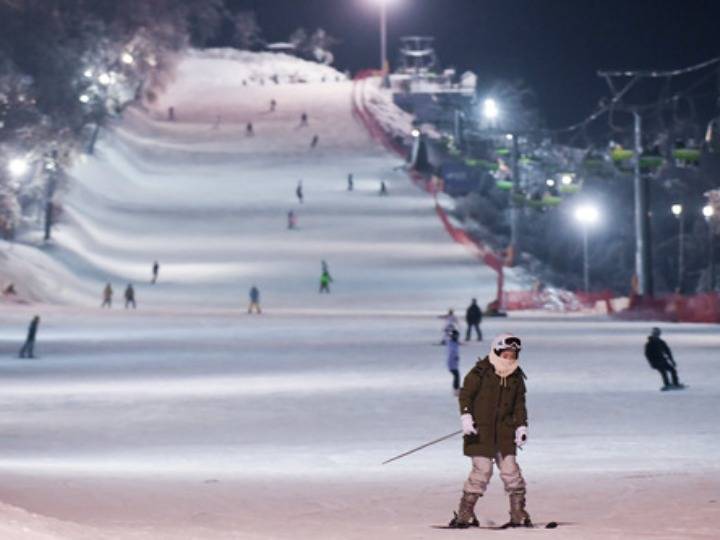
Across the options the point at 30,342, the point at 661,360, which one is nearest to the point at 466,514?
the point at 661,360

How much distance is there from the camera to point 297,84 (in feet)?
446

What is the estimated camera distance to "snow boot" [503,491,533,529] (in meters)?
12.7

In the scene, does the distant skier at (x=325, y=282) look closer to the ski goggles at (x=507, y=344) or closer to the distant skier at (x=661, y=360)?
the distant skier at (x=661, y=360)

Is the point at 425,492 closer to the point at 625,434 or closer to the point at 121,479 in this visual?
the point at 121,479

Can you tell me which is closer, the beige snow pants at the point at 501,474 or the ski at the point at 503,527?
the beige snow pants at the point at 501,474

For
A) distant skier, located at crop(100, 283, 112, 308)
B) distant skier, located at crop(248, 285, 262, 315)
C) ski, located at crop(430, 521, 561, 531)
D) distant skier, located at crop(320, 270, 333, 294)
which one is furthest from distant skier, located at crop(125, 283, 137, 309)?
ski, located at crop(430, 521, 561, 531)

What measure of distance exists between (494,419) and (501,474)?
43 centimetres

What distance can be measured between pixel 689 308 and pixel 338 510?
40.9 metres

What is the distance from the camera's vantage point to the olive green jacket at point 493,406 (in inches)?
489

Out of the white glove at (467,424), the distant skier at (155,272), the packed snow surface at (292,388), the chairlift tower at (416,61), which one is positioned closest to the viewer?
the white glove at (467,424)

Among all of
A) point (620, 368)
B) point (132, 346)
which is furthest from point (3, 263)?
point (620, 368)

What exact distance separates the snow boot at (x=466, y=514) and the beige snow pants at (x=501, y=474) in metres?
0.06

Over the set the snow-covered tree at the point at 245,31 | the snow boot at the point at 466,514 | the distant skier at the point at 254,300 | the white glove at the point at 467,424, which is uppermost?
the snow-covered tree at the point at 245,31

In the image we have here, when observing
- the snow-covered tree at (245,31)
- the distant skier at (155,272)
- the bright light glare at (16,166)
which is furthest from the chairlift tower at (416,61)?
the bright light glare at (16,166)
